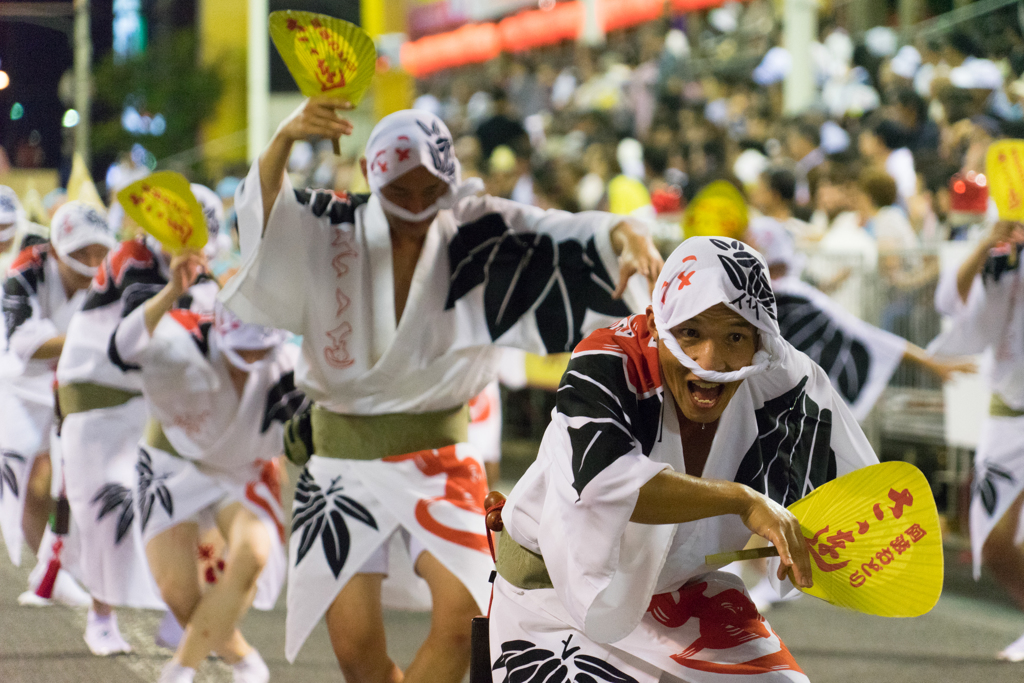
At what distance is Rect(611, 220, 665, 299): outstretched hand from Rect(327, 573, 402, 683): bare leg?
1.09 meters

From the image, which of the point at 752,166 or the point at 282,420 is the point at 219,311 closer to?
the point at 282,420

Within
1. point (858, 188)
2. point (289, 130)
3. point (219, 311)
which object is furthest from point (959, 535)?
point (289, 130)

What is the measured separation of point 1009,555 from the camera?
5410mm

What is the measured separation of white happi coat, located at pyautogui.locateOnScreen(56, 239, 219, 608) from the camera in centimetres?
524

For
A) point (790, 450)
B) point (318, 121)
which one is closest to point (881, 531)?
point (790, 450)

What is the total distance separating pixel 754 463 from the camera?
261 centimetres

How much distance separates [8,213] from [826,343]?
3472mm

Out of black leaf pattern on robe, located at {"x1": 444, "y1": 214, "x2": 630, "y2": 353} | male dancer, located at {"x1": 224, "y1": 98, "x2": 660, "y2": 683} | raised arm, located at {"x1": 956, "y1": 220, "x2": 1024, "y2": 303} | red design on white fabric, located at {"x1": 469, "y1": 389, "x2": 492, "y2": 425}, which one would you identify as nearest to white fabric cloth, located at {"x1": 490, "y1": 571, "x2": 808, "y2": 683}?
male dancer, located at {"x1": 224, "y1": 98, "x2": 660, "y2": 683}

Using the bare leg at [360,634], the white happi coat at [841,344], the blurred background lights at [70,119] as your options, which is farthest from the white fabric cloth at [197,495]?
the white happi coat at [841,344]

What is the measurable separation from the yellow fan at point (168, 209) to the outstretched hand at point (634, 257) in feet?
4.90

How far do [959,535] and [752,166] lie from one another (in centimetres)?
401

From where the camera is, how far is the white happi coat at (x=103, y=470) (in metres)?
5.24

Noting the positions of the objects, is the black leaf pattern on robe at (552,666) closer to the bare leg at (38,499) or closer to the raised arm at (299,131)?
the raised arm at (299,131)

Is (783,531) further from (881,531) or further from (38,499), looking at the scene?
(38,499)
